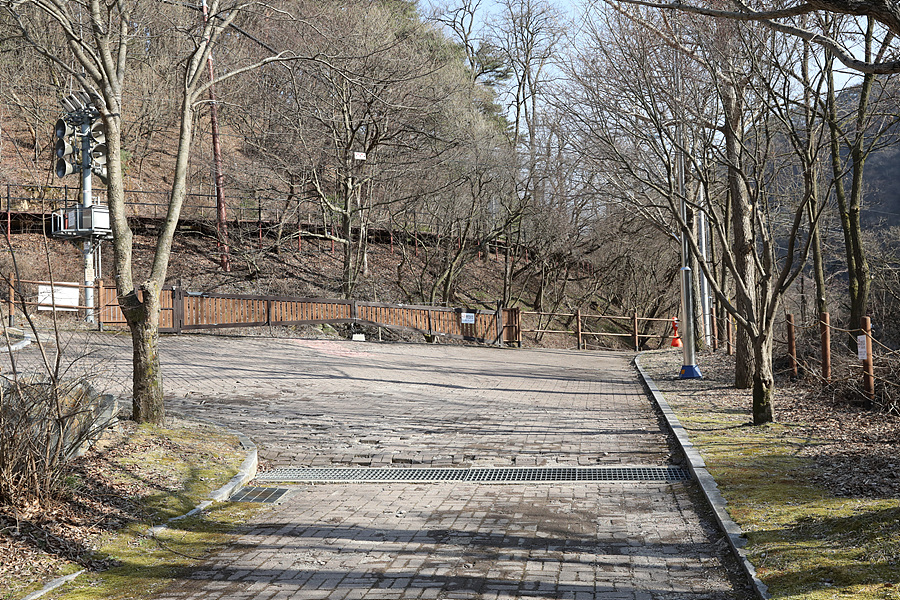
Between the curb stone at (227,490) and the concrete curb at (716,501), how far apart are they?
425 centimetres

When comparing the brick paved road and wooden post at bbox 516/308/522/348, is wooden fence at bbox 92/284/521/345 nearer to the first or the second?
wooden post at bbox 516/308/522/348

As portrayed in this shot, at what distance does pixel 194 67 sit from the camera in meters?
9.88

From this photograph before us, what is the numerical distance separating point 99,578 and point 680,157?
14.1 metres

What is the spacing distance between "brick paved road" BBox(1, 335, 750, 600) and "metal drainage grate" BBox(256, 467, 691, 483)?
0.77 ft

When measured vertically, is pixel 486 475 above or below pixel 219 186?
below

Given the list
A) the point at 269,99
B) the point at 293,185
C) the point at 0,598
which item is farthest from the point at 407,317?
the point at 0,598

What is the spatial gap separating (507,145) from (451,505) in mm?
28217

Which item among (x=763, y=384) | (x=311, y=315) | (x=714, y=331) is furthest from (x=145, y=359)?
(x=714, y=331)

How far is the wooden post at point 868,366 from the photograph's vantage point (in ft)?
31.6

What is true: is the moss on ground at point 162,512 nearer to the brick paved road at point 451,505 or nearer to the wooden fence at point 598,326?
the brick paved road at point 451,505

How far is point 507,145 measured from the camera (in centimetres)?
3353

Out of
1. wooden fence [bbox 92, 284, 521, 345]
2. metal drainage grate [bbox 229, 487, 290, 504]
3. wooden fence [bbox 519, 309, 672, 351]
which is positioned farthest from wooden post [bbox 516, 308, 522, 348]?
metal drainage grate [bbox 229, 487, 290, 504]

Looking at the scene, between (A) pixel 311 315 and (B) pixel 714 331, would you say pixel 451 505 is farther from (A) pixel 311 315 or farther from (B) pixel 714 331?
(B) pixel 714 331

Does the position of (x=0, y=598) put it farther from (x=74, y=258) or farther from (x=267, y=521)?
(x=74, y=258)
